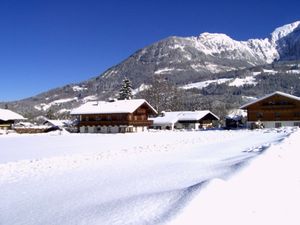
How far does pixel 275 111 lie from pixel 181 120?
951 inches

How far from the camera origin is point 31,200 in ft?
39.6

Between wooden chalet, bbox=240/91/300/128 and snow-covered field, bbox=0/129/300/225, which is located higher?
wooden chalet, bbox=240/91/300/128

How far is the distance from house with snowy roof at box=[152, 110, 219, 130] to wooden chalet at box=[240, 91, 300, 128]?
60.8 ft

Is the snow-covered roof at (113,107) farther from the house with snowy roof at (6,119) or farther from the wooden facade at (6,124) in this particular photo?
the wooden facade at (6,124)

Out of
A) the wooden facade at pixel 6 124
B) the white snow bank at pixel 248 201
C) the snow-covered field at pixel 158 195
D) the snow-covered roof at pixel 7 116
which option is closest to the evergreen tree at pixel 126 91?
the snow-covered roof at pixel 7 116

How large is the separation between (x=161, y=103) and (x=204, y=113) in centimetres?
1084

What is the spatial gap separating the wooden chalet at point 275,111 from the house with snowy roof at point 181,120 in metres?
18.5

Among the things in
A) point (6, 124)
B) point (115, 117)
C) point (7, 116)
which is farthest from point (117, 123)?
point (6, 124)

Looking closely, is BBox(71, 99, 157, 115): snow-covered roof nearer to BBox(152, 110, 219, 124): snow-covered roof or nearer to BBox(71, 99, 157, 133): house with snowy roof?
BBox(71, 99, 157, 133): house with snowy roof

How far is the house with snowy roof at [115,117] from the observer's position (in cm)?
7919

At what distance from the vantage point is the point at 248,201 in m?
9.55

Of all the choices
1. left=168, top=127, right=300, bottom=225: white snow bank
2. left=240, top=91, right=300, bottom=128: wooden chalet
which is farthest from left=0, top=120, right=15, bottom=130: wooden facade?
left=168, top=127, right=300, bottom=225: white snow bank

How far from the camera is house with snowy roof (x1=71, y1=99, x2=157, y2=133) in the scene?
3118 inches

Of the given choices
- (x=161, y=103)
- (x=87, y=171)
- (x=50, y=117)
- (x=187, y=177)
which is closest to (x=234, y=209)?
(x=187, y=177)
